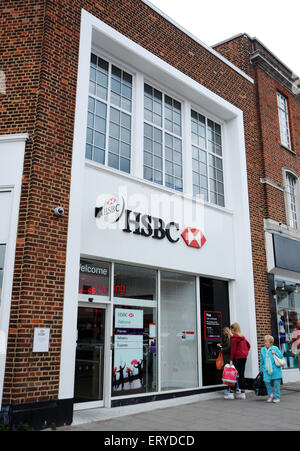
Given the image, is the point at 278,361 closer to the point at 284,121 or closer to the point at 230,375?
→ the point at 230,375

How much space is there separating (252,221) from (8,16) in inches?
339

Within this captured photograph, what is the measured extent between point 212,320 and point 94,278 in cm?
423

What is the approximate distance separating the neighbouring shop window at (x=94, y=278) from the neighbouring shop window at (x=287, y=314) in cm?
678

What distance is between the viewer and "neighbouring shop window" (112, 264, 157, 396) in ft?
29.0

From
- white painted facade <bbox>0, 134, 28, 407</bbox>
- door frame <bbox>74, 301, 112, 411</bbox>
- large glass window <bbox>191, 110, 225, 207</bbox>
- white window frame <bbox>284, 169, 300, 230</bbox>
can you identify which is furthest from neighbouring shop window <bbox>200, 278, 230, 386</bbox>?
white painted facade <bbox>0, 134, 28, 407</bbox>

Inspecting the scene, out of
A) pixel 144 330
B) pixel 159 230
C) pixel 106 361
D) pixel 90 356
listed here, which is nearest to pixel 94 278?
pixel 90 356

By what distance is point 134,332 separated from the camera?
9.28 metres

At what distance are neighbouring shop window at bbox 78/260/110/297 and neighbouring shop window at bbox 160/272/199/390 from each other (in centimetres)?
185

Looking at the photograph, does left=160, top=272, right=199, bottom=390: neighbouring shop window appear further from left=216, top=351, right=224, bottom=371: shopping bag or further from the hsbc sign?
the hsbc sign

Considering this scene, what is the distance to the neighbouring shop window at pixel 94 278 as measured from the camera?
8.46m

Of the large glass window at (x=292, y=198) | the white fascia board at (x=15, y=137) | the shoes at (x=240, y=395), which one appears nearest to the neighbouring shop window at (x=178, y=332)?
the shoes at (x=240, y=395)

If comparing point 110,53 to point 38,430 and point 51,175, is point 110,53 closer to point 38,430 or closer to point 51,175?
point 51,175

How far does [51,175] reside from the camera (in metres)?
7.79

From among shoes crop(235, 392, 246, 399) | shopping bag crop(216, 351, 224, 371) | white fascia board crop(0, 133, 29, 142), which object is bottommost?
shoes crop(235, 392, 246, 399)
